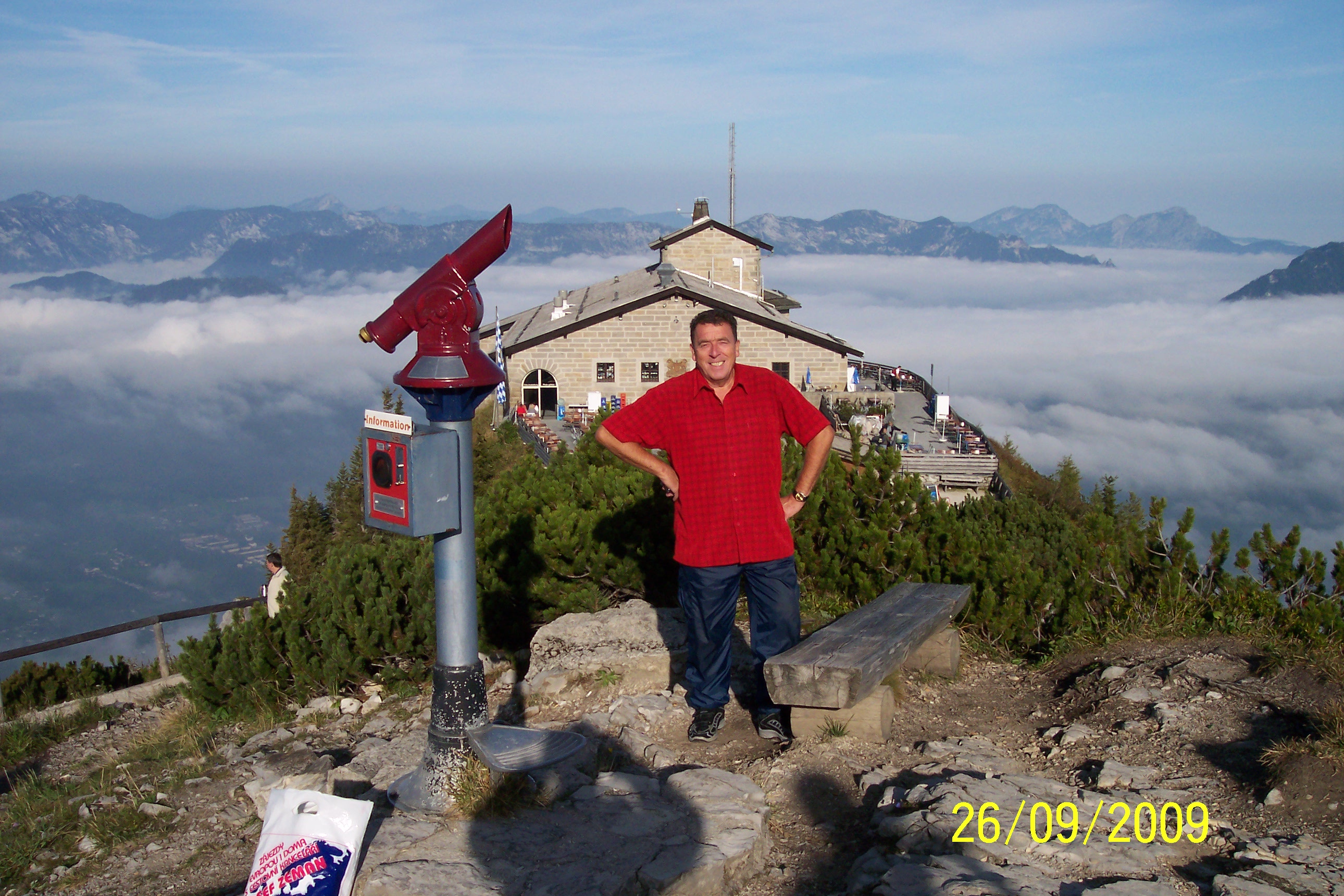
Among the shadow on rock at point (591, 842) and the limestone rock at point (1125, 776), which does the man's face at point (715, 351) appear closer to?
the shadow on rock at point (591, 842)

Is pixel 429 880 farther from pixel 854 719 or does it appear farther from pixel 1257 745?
pixel 1257 745

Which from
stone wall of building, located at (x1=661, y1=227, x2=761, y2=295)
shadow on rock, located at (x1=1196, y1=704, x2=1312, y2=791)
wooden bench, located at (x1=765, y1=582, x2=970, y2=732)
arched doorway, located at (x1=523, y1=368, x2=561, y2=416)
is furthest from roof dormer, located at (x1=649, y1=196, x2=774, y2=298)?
shadow on rock, located at (x1=1196, y1=704, x2=1312, y2=791)

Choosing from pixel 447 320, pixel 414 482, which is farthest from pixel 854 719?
pixel 447 320

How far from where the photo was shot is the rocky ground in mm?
3414

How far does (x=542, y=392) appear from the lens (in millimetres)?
36125

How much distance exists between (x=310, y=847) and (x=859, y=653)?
2.34 metres

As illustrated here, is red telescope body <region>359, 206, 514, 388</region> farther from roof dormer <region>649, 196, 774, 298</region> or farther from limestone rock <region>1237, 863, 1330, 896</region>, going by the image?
roof dormer <region>649, 196, 774, 298</region>

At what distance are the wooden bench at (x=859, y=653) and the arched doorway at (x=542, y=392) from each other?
3090cm

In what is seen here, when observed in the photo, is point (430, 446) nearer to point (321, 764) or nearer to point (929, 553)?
point (321, 764)

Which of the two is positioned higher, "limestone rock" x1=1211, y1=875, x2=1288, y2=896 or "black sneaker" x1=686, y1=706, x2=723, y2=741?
"limestone rock" x1=1211, y1=875, x2=1288, y2=896

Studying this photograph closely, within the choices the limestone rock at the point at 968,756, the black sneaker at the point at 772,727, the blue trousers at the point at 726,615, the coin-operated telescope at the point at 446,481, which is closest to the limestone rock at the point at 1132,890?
the limestone rock at the point at 968,756

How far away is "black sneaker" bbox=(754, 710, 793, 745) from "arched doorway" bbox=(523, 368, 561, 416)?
103ft

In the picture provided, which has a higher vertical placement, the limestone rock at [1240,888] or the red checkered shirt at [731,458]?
the red checkered shirt at [731,458]

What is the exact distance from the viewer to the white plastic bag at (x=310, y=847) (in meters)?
3.25
